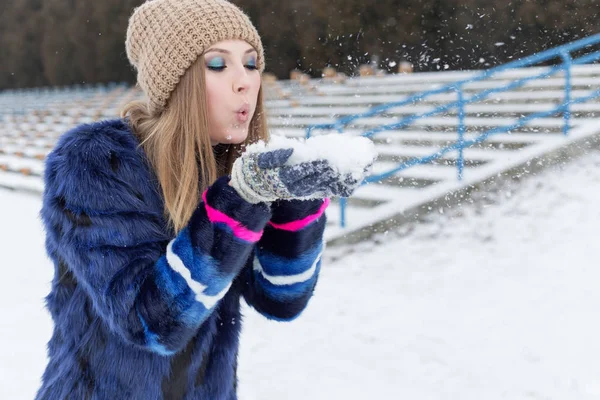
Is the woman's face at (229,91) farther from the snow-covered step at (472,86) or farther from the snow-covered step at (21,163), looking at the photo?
the snow-covered step at (21,163)

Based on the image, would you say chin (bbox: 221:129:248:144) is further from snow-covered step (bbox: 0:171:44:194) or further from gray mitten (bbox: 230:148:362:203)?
snow-covered step (bbox: 0:171:44:194)

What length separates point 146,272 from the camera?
110 centimetres

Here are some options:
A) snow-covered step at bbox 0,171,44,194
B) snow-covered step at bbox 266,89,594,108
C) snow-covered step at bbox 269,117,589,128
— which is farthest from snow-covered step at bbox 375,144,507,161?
snow-covered step at bbox 0,171,44,194

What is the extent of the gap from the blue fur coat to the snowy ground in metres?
1.57

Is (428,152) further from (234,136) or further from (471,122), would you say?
(234,136)

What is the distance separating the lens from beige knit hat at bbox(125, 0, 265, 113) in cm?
135

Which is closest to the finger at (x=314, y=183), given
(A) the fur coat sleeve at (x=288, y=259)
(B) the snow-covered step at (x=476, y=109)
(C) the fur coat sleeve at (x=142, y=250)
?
(C) the fur coat sleeve at (x=142, y=250)

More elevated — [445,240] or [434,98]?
[445,240]

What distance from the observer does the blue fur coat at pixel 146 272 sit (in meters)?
1.08

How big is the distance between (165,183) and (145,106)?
1.00 feet

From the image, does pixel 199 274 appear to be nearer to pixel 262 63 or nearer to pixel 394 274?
pixel 262 63

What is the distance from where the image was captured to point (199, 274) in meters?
1.07

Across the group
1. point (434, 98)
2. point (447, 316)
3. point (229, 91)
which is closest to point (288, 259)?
point (229, 91)

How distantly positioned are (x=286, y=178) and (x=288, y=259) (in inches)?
15.8
